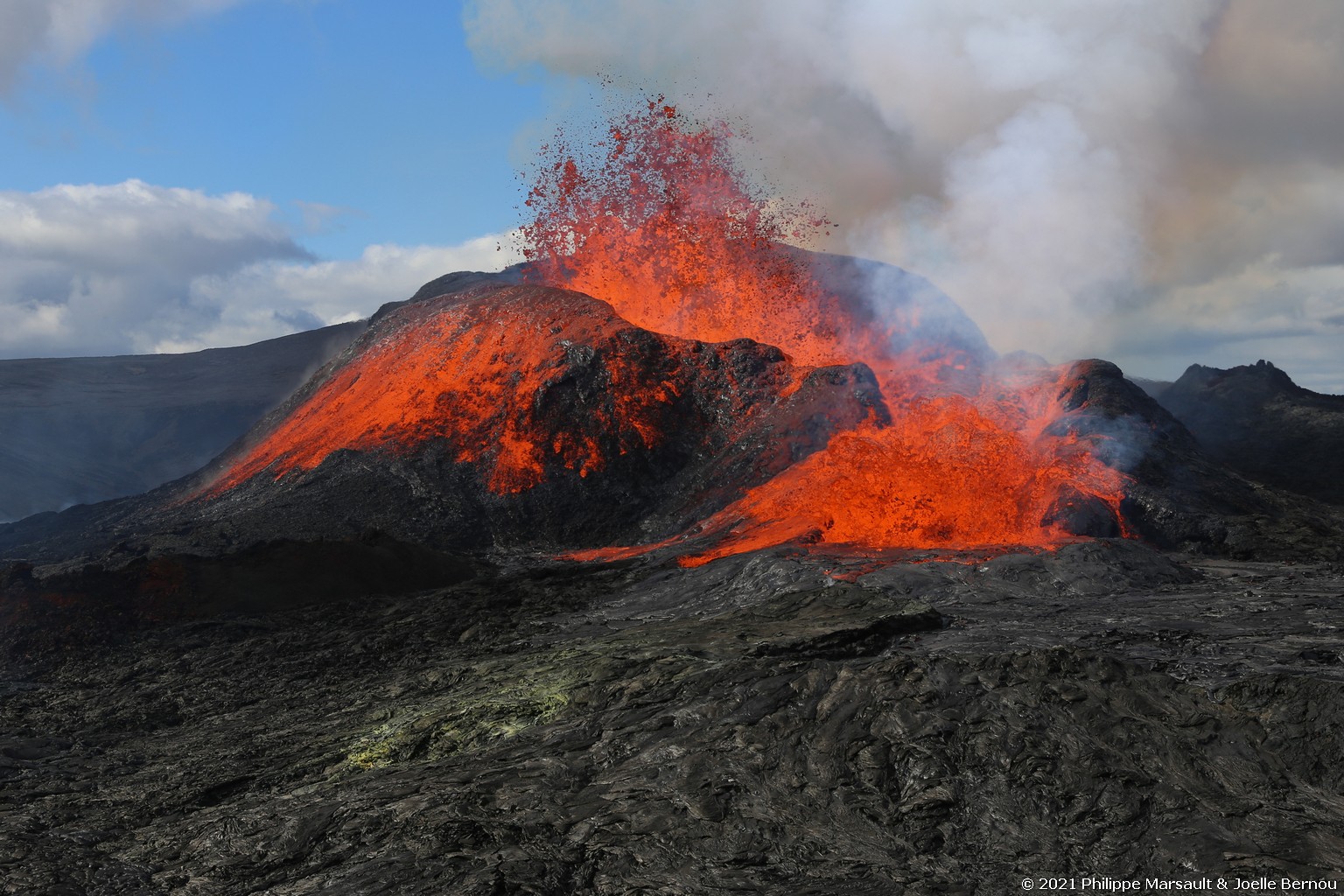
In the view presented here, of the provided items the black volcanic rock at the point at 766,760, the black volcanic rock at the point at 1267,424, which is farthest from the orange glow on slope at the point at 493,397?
the black volcanic rock at the point at 1267,424

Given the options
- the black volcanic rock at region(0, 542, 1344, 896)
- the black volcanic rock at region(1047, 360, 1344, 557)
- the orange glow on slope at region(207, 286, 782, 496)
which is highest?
the orange glow on slope at region(207, 286, 782, 496)

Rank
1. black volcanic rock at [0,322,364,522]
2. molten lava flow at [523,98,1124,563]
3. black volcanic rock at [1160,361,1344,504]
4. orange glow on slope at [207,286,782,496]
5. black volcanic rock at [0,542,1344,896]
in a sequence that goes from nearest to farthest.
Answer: black volcanic rock at [0,542,1344,896] → molten lava flow at [523,98,1124,563] → orange glow on slope at [207,286,782,496] → black volcanic rock at [1160,361,1344,504] → black volcanic rock at [0,322,364,522]

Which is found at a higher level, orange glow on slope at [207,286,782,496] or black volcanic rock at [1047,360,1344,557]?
orange glow on slope at [207,286,782,496]

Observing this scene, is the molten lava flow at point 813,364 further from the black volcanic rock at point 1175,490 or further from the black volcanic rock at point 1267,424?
the black volcanic rock at point 1267,424

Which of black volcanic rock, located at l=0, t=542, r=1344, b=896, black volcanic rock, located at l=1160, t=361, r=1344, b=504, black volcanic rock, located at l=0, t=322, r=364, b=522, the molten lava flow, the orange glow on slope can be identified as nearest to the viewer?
black volcanic rock, located at l=0, t=542, r=1344, b=896

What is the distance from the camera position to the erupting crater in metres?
25.4

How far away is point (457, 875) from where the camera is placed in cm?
964

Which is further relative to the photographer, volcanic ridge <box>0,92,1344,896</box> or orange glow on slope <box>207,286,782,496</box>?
orange glow on slope <box>207,286,782,496</box>

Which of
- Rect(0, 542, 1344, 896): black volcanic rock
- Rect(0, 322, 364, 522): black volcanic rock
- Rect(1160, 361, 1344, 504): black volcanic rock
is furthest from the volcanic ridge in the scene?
Rect(0, 322, 364, 522): black volcanic rock

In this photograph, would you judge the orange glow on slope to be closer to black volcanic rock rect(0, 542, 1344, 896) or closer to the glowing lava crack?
the glowing lava crack

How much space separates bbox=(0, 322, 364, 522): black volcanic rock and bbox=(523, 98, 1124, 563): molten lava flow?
106 feet

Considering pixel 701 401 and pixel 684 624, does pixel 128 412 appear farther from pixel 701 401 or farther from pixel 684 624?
pixel 684 624

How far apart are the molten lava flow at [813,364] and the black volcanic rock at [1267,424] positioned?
614 inches

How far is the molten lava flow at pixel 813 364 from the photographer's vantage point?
79.9ft
